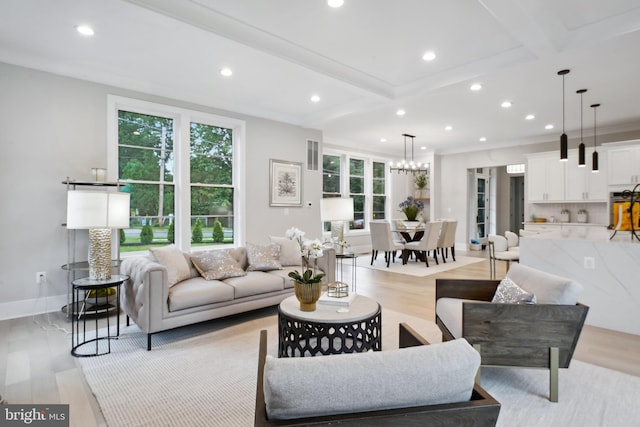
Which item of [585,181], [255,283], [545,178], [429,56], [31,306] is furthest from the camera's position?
[545,178]

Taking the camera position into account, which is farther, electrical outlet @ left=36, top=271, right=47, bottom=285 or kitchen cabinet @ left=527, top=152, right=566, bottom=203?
kitchen cabinet @ left=527, top=152, right=566, bottom=203

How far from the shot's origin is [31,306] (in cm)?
380

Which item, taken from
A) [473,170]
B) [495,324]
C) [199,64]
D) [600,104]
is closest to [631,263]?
[495,324]

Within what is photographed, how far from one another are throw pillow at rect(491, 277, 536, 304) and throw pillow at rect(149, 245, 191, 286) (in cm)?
281

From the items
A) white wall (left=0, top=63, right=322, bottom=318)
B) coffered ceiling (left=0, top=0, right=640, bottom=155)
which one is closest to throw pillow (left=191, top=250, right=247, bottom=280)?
white wall (left=0, top=63, right=322, bottom=318)

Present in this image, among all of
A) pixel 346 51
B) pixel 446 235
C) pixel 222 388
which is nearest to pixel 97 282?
pixel 222 388

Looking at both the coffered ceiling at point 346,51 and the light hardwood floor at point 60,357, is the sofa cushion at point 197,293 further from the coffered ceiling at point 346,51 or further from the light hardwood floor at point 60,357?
the coffered ceiling at point 346,51

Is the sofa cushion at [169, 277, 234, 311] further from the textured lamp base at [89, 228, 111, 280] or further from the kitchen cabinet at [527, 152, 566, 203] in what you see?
the kitchen cabinet at [527, 152, 566, 203]

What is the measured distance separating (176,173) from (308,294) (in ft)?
11.5

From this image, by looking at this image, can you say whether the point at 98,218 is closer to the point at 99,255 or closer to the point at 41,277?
the point at 99,255

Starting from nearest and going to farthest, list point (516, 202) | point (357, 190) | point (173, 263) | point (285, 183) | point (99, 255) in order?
point (99, 255) → point (173, 263) → point (285, 183) → point (357, 190) → point (516, 202)

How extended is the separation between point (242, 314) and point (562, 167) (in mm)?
7265

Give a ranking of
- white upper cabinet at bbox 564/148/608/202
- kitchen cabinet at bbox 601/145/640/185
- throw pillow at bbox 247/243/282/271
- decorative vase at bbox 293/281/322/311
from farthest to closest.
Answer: white upper cabinet at bbox 564/148/608/202, kitchen cabinet at bbox 601/145/640/185, throw pillow at bbox 247/243/282/271, decorative vase at bbox 293/281/322/311

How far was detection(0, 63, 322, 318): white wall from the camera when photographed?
367 cm
